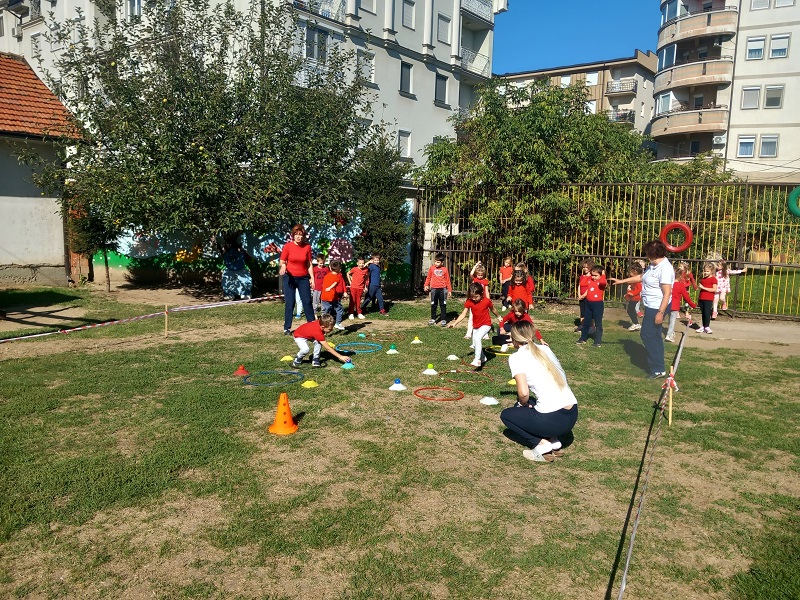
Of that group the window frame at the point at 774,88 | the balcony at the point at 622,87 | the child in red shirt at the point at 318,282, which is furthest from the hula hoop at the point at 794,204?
the balcony at the point at 622,87

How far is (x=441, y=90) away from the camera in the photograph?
36469 mm

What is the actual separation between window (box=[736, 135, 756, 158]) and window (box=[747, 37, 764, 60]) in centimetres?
487

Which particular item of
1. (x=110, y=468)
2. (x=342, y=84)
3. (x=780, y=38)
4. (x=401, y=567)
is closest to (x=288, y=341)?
(x=110, y=468)

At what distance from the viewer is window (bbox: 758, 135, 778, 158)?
125 ft

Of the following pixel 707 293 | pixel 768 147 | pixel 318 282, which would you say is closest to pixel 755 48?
pixel 768 147

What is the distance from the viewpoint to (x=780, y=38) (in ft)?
123

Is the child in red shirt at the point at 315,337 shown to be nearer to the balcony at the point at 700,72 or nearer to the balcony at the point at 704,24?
the balcony at the point at 700,72

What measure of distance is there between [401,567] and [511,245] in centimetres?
1388

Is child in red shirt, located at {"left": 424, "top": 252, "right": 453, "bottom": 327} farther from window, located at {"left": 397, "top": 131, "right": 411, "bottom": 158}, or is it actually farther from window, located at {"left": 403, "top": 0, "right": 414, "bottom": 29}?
window, located at {"left": 403, "top": 0, "right": 414, "bottom": 29}

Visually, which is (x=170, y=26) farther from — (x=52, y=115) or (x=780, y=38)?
(x=780, y=38)

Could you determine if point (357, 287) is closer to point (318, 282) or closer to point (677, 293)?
point (318, 282)

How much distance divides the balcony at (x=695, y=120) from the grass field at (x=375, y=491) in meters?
36.0

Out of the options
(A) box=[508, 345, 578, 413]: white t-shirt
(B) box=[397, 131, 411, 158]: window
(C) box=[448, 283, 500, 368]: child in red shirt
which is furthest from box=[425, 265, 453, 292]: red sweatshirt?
(B) box=[397, 131, 411, 158]: window

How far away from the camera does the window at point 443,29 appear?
35734 millimetres
